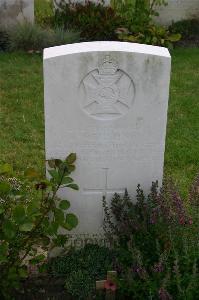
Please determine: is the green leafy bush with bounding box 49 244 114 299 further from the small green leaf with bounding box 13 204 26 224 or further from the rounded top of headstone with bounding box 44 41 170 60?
the rounded top of headstone with bounding box 44 41 170 60

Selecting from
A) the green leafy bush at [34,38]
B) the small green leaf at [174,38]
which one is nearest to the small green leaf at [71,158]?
the green leafy bush at [34,38]

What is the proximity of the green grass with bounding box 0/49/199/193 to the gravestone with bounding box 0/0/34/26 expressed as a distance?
909 mm

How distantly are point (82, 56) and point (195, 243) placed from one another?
4.31ft

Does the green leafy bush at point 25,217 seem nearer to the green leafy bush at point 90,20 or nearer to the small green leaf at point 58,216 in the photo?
the small green leaf at point 58,216

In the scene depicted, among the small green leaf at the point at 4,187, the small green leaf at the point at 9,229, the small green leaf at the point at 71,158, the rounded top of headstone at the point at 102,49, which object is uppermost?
the rounded top of headstone at the point at 102,49

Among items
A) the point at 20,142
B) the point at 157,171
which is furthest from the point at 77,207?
the point at 20,142

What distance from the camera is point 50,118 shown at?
12.6 ft

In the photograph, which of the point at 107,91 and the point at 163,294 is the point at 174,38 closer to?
the point at 107,91

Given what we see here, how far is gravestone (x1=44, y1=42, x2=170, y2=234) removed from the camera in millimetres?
3715

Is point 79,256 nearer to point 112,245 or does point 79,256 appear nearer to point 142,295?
point 112,245

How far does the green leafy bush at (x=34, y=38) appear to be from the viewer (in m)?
9.12

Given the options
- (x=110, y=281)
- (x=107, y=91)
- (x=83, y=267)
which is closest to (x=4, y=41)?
(x=107, y=91)

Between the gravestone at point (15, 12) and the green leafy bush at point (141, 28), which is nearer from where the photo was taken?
the green leafy bush at point (141, 28)

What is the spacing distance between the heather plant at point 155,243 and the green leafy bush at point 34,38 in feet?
18.0
